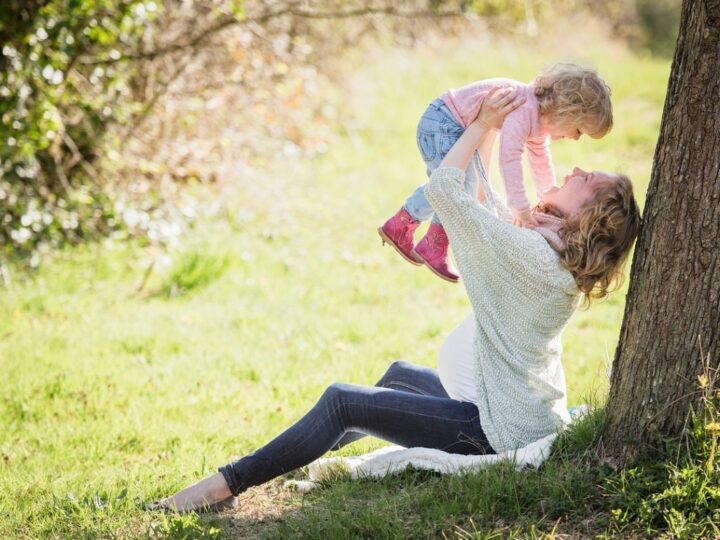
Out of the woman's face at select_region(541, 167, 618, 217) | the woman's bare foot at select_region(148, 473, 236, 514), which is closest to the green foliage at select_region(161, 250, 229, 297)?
the woman's bare foot at select_region(148, 473, 236, 514)

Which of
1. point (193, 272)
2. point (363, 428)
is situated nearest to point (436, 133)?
point (363, 428)

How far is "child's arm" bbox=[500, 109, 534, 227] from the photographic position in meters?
3.15

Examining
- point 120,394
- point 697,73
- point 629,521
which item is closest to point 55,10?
point 120,394

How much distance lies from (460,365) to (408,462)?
0.44 m

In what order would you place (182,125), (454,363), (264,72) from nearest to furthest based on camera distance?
(454,363)
(182,125)
(264,72)

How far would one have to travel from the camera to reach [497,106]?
3.16 m

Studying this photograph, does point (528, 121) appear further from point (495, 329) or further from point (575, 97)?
point (495, 329)

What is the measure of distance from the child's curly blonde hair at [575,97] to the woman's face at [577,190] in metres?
0.20

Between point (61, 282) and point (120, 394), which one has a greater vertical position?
point (61, 282)

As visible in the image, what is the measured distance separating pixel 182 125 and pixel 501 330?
536 centimetres

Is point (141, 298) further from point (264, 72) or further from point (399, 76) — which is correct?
point (399, 76)

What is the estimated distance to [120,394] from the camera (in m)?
4.52

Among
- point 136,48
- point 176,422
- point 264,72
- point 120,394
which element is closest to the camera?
point 176,422

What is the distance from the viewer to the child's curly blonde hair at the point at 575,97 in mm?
3125
